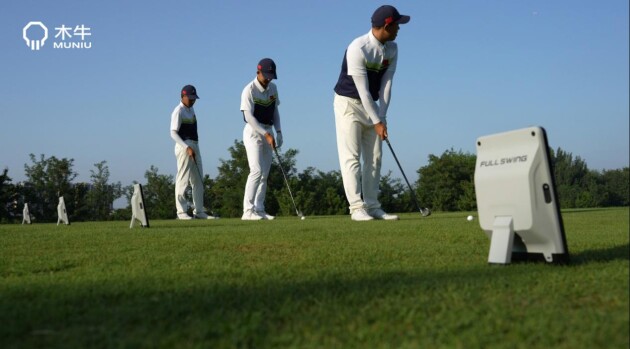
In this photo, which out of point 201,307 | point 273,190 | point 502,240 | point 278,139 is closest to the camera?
point 201,307

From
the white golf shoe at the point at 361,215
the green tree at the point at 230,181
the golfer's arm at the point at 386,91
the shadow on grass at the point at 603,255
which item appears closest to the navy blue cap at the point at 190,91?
the golfer's arm at the point at 386,91

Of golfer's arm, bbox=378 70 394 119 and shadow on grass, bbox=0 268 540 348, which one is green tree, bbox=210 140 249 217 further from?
shadow on grass, bbox=0 268 540 348

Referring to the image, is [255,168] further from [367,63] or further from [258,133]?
[367,63]

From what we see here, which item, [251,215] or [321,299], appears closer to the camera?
[321,299]

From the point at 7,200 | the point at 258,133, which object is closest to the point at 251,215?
the point at 258,133

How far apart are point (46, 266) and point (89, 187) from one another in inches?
1376

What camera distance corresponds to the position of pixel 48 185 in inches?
1431

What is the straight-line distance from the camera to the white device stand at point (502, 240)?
2.98 m

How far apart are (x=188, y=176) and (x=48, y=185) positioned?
26213 mm

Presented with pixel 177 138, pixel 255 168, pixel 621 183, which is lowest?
pixel 621 183

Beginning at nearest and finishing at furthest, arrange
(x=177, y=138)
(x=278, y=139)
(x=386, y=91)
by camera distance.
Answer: (x=386, y=91) → (x=278, y=139) → (x=177, y=138)

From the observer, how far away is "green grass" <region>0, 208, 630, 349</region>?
5.86 feet

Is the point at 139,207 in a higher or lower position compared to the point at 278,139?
lower

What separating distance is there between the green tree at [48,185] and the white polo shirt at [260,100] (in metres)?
27.2
